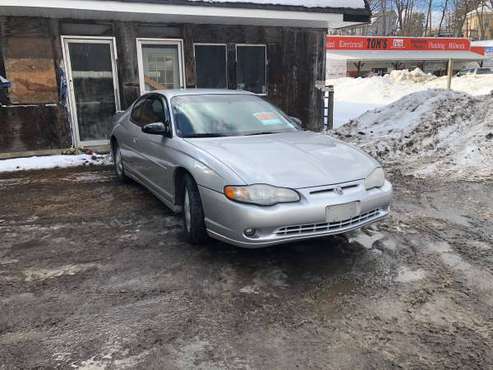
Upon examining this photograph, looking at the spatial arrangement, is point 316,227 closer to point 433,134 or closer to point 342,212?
point 342,212

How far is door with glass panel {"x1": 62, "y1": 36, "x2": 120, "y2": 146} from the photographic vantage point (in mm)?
8977

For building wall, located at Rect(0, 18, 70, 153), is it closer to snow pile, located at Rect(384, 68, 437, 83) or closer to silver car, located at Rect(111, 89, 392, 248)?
silver car, located at Rect(111, 89, 392, 248)

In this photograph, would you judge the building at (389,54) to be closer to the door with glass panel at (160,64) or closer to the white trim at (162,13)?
the white trim at (162,13)

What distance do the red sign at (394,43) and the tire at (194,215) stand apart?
31.1 m

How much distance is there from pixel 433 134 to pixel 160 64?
5.97 metres

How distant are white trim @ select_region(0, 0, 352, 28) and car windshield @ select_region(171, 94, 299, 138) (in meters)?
3.79

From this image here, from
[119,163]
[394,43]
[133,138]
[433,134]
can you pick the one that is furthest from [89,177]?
[394,43]

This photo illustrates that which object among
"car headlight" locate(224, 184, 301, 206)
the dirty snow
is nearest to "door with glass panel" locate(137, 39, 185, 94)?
"car headlight" locate(224, 184, 301, 206)

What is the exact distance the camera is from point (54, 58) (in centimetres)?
871

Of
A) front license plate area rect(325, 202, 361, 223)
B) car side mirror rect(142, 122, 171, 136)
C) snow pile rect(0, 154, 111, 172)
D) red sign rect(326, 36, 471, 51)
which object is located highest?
red sign rect(326, 36, 471, 51)

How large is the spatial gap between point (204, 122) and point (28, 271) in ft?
7.30

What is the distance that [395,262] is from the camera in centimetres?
386

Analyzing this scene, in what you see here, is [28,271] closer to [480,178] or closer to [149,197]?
[149,197]

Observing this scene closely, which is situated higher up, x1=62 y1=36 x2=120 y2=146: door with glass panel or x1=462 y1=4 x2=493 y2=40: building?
x1=462 y1=4 x2=493 y2=40: building
